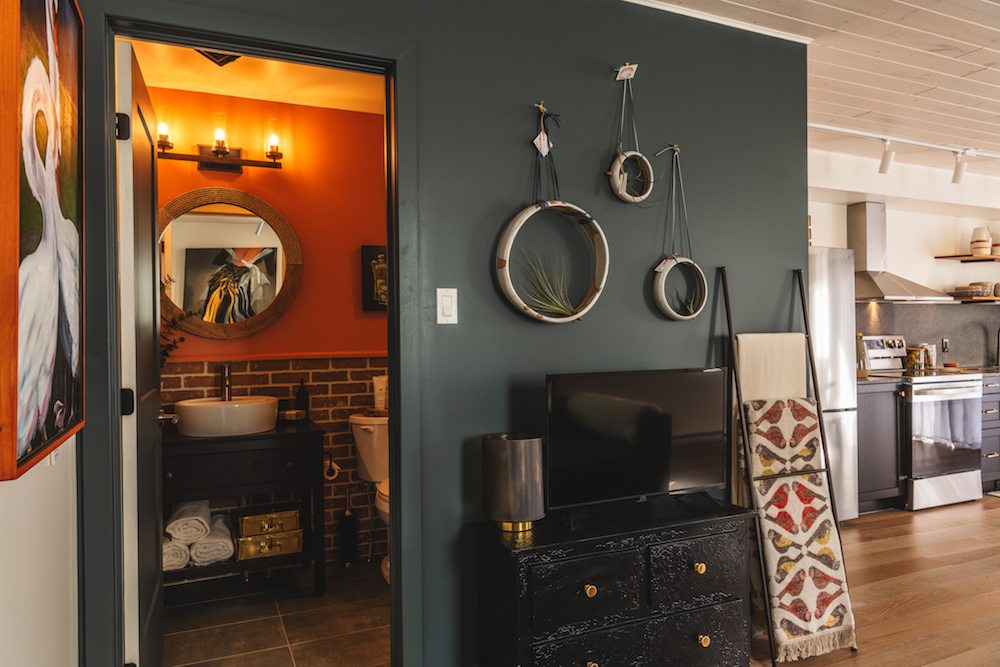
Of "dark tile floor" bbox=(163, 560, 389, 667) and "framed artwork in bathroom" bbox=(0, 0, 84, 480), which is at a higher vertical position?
"framed artwork in bathroom" bbox=(0, 0, 84, 480)

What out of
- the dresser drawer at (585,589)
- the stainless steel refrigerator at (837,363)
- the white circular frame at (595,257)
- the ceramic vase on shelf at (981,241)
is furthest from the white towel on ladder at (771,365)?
the ceramic vase on shelf at (981,241)

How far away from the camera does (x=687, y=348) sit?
2621 millimetres

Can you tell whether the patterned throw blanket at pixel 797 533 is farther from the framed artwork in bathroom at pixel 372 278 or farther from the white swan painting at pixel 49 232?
the white swan painting at pixel 49 232

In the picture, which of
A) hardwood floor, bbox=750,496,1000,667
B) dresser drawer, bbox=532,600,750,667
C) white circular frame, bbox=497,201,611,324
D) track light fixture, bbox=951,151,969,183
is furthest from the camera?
track light fixture, bbox=951,151,969,183

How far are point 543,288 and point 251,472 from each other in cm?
176

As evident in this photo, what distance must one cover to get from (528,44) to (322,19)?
2.41 feet

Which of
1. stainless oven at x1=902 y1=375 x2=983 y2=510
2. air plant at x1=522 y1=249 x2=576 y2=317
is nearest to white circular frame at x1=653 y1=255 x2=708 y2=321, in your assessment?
air plant at x1=522 y1=249 x2=576 y2=317

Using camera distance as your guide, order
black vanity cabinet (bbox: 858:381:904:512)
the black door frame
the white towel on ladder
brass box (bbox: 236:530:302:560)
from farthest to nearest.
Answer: black vanity cabinet (bbox: 858:381:904:512)
brass box (bbox: 236:530:302:560)
the white towel on ladder
the black door frame

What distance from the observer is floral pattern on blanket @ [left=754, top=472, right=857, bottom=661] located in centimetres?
247

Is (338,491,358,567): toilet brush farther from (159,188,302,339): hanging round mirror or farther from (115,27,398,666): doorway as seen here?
(159,188,302,339): hanging round mirror

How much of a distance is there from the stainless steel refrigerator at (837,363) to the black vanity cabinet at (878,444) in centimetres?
24

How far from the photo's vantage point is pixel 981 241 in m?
5.68

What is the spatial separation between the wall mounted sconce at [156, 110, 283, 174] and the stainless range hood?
434 centimetres

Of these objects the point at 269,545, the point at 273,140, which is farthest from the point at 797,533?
the point at 273,140
